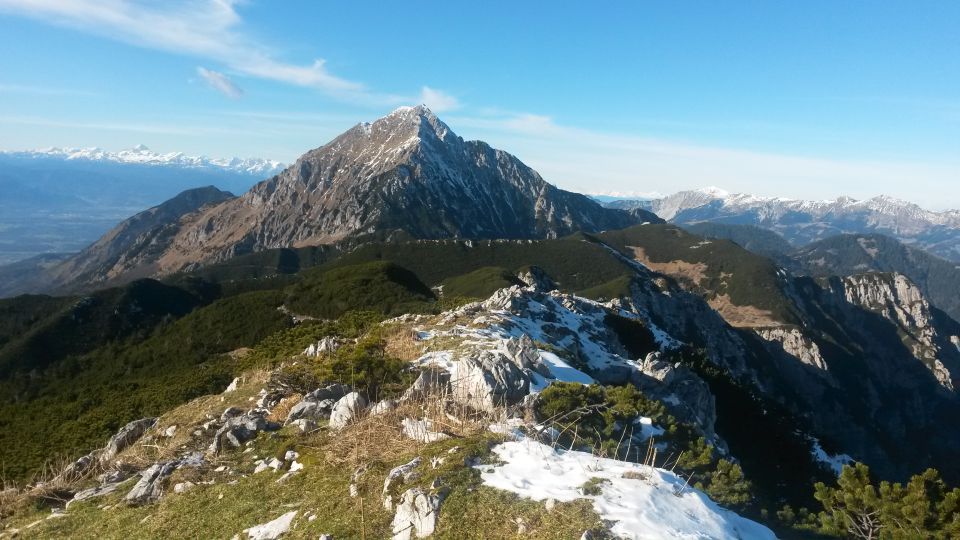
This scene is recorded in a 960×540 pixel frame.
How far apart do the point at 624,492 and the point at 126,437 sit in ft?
63.5

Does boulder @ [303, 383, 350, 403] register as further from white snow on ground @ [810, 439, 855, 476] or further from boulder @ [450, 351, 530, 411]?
white snow on ground @ [810, 439, 855, 476]

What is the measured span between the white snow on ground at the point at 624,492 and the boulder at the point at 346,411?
4174 millimetres

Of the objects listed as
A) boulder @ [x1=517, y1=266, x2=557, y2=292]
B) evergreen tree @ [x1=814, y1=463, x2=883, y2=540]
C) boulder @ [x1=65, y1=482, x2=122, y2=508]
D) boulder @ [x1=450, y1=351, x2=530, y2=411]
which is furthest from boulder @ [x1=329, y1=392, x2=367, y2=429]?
boulder @ [x1=517, y1=266, x2=557, y2=292]

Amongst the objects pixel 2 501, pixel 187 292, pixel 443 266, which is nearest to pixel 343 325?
pixel 2 501

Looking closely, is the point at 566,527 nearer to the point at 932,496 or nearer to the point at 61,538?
the point at 61,538

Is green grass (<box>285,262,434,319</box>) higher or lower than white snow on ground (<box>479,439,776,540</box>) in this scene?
lower

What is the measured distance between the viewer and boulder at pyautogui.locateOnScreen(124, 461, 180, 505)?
11195mm

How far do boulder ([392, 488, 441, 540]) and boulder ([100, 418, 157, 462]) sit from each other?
14.3 meters

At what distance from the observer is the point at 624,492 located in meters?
8.55

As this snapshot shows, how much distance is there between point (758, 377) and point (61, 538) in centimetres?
14966

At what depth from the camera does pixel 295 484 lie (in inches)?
408

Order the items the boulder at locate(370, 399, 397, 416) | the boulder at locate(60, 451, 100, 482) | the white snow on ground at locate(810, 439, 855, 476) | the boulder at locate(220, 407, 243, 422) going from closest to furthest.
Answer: the boulder at locate(370, 399, 397, 416) → the boulder at locate(60, 451, 100, 482) → the boulder at locate(220, 407, 243, 422) → the white snow on ground at locate(810, 439, 855, 476)

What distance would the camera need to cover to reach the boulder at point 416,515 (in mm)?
8078

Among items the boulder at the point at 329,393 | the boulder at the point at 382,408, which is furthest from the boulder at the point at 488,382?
the boulder at the point at 329,393
